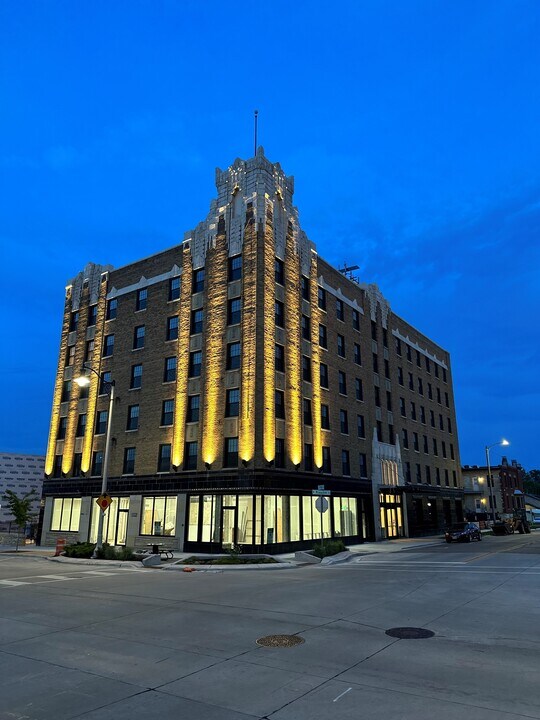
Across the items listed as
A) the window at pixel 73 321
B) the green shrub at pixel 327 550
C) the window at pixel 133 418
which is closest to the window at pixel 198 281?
the window at pixel 133 418

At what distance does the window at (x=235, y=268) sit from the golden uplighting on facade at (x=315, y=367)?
22.0 ft

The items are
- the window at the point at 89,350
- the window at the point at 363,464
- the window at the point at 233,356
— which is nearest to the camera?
the window at the point at 233,356

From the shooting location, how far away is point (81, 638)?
10.1 metres

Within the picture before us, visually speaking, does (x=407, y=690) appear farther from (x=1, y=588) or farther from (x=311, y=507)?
(x=311, y=507)

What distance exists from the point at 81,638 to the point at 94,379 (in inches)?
1401

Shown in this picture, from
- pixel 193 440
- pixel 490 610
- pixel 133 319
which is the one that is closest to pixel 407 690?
pixel 490 610

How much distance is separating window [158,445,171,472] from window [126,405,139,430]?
3.36 metres

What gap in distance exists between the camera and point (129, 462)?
3912cm

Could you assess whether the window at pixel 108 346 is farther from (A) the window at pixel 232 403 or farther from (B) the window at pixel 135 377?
(A) the window at pixel 232 403

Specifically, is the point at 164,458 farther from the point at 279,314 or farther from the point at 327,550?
the point at 327,550

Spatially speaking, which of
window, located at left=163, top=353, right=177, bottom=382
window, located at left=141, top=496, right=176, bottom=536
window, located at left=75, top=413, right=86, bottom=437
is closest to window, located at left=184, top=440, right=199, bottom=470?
window, located at left=141, top=496, right=176, bottom=536

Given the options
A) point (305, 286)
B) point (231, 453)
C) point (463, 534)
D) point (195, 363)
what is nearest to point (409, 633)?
point (231, 453)

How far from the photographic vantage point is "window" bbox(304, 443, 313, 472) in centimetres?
3705

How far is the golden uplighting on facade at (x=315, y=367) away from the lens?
38.4 meters
